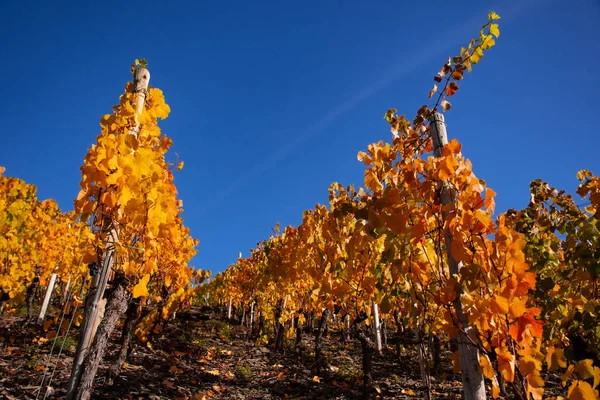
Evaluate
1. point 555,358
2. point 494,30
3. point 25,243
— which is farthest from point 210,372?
point 494,30

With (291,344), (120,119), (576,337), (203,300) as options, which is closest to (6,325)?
(291,344)

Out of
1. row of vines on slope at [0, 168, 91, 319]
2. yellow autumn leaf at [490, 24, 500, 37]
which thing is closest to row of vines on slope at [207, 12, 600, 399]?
yellow autumn leaf at [490, 24, 500, 37]

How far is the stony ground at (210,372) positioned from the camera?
6.23 m

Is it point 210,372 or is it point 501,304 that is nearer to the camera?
point 501,304

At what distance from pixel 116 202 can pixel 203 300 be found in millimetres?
35684

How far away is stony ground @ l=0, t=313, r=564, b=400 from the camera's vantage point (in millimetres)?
6234

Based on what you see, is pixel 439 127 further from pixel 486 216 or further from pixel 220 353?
pixel 220 353

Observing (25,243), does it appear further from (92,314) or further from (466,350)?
(466,350)

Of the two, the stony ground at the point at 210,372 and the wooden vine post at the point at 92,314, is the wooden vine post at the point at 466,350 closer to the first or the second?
the wooden vine post at the point at 92,314

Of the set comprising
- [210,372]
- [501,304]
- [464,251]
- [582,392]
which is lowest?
[210,372]

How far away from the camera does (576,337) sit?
195 inches

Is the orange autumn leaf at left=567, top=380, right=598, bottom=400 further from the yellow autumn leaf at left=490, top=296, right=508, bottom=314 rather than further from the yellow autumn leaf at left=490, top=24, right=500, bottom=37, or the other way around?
the yellow autumn leaf at left=490, top=24, right=500, bottom=37

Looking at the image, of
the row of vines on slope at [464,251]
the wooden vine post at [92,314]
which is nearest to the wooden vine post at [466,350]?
the row of vines on slope at [464,251]

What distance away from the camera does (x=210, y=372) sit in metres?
8.71
